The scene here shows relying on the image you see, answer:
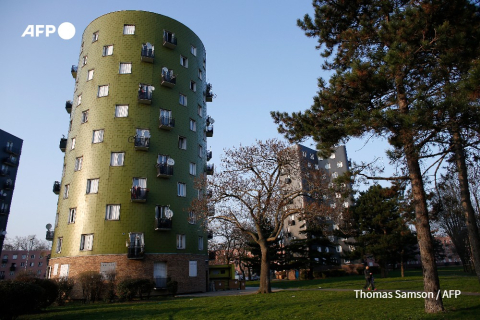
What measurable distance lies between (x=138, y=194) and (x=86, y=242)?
246 inches

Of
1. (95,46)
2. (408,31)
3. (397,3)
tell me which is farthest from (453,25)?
(95,46)

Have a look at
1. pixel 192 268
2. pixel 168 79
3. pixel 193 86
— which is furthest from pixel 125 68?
pixel 192 268

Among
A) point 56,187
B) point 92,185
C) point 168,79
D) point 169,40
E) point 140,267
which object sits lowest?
point 140,267

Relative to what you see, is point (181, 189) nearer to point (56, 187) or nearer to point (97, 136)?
point (97, 136)

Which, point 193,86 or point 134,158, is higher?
point 193,86

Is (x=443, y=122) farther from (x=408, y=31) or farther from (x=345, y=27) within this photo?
(x=345, y=27)

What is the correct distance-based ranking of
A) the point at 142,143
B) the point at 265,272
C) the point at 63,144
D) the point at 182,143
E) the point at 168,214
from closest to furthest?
the point at 265,272 → the point at 168,214 → the point at 142,143 → the point at 182,143 → the point at 63,144

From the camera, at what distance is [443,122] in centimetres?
1234

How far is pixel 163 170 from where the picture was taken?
33938 millimetres

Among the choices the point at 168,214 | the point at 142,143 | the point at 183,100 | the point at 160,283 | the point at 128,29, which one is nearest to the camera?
the point at 160,283

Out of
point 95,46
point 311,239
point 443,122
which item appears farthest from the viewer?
point 311,239

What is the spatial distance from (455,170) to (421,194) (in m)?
2.98

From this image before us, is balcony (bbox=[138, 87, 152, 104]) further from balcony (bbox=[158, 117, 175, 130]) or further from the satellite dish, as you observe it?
the satellite dish

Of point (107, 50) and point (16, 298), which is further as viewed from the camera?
point (107, 50)
